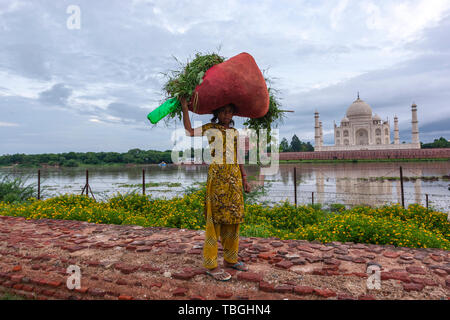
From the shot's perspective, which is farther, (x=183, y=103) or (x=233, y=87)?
(x=183, y=103)

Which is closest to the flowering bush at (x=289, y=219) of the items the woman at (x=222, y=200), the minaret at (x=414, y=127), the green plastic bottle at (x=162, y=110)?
the woman at (x=222, y=200)

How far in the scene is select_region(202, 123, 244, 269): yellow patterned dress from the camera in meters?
2.59

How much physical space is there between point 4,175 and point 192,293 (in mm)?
9793

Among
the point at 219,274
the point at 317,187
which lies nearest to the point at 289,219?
the point at 219,274

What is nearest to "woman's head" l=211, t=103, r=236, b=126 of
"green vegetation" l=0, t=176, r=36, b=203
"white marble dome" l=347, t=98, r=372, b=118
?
"green vegetation" l=0, t=176, r=36, b=203

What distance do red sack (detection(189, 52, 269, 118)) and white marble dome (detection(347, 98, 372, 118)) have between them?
5387 cm

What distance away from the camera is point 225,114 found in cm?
270

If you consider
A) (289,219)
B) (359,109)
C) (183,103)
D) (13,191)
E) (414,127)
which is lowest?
(289,219)

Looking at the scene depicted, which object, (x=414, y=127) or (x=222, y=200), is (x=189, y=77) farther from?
(x=414, y=127)

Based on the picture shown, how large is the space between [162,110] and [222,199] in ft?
3.43

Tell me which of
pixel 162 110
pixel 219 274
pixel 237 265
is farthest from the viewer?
pixel 162 110

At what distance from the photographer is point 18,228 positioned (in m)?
4.56
